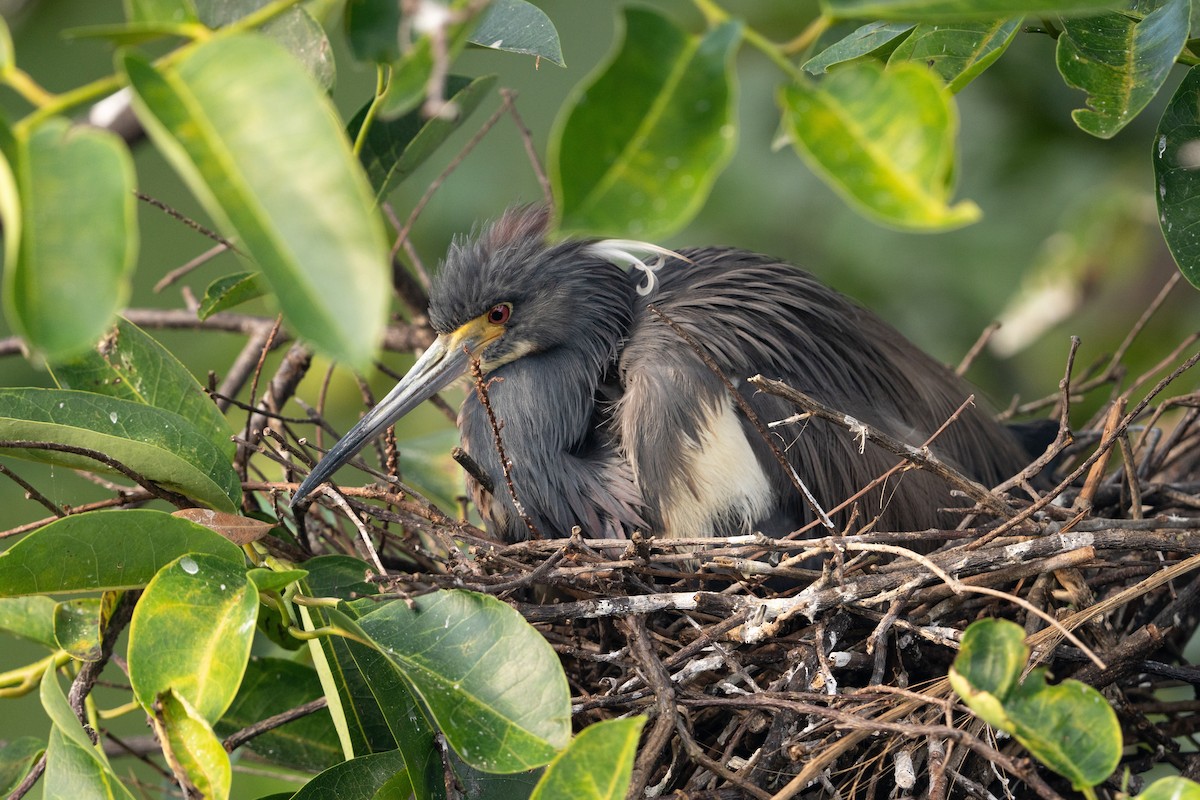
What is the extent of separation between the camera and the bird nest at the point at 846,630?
1262 mm

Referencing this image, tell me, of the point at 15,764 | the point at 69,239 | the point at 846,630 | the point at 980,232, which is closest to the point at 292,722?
the point at 15,764

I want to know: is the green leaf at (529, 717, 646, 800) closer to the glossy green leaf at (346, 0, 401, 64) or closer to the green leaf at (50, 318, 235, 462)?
the glossy green leaf at (346, 0, 401, 64)

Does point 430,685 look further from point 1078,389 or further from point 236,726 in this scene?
point 1078,389

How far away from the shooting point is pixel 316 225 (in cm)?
63

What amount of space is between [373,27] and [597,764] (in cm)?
59

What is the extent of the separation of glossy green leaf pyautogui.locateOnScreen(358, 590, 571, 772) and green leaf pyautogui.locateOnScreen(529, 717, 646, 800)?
8 centimetres

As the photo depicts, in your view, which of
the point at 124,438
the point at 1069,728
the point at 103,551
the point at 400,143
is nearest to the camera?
the point at 1069,728

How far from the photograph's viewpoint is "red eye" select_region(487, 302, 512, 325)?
6.04 ft

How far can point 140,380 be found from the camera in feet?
4.72

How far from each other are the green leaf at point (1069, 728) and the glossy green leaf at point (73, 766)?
2.58ft

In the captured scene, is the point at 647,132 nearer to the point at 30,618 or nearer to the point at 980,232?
the point at 30,618

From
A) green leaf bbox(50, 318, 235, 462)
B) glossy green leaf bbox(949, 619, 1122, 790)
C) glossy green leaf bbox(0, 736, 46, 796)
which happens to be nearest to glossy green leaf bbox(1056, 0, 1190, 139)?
glossy green leaf bbox(949, 619, 1122, 790)

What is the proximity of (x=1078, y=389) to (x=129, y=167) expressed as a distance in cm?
192

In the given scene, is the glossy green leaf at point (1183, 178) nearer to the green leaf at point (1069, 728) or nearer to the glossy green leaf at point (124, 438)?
the green leaf at point (1069, 728)
